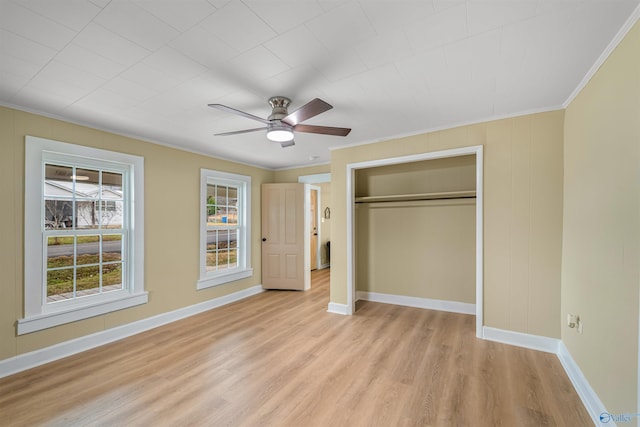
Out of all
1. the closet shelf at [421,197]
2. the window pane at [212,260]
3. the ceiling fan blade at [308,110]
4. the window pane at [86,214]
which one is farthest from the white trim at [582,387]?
the window pane at [86,214]

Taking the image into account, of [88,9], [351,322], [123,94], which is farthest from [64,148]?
[351,322]

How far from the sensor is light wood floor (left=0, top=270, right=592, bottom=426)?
1.95 metres

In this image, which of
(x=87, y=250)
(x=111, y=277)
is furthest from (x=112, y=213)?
(x=111, y=277)

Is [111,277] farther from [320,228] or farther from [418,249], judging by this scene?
[320,228]

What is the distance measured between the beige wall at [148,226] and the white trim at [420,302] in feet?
7.20

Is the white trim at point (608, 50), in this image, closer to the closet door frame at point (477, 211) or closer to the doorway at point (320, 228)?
the closet door frame at point (477, 211)

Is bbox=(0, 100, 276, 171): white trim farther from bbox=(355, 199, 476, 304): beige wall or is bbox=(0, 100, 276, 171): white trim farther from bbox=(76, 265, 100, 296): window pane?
bbox=(355, 199, 476, 304): beige wall

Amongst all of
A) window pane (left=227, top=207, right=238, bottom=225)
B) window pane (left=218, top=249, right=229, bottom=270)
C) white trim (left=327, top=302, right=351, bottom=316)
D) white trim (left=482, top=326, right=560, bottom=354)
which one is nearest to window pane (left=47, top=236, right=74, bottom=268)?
window pane (left=218, top=249, right=229, bottom=270)

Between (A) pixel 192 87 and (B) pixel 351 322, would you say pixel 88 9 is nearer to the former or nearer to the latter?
(A) pixel 192 87

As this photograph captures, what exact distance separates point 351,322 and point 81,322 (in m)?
3.08

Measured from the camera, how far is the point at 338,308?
13.4 ft

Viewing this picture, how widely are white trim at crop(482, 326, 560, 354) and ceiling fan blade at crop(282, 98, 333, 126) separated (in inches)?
115

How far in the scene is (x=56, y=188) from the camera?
2930 millimetres

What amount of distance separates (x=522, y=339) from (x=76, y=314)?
4679mm
